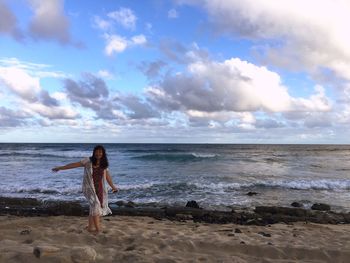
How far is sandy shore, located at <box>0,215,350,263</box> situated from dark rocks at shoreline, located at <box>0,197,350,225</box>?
4.47ft

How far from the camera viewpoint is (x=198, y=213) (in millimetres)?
11688

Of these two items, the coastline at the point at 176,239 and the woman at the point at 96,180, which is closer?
the coastline at the point at 176,239

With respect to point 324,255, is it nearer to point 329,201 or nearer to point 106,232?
point 106,232

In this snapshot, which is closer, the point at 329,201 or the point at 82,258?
the point at 82,258

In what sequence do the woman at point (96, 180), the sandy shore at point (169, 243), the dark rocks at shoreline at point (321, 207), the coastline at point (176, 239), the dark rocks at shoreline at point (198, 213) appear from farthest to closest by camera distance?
the dark rocks at shoreline at point (321, 207) < the dark rocks at shoreline at point (198, 213) < the woman at point (96, 180) < the coastline at point (176, 239) < the sandy shore at point (169, 243)

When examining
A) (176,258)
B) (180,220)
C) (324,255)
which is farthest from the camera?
(180,220)

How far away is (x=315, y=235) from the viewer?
27.6ft

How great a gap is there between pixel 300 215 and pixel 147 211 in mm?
5015

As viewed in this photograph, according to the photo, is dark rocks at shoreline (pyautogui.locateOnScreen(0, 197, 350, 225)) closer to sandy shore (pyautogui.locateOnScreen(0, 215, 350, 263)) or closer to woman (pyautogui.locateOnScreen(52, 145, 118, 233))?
sandy shore (pyautogui.locateOnScreen(0, 215, 350, 263))

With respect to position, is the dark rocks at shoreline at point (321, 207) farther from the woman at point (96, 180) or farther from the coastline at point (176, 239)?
the woman at point (96, 180)

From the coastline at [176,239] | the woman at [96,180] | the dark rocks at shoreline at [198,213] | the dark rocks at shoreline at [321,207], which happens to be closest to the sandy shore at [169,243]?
the coastline at [176,239]

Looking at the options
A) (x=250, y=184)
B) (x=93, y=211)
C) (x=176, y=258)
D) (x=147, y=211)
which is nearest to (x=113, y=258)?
(x=176, y=258)

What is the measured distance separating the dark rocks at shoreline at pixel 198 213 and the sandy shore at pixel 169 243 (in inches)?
53.6

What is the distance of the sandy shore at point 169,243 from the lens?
229 inches
